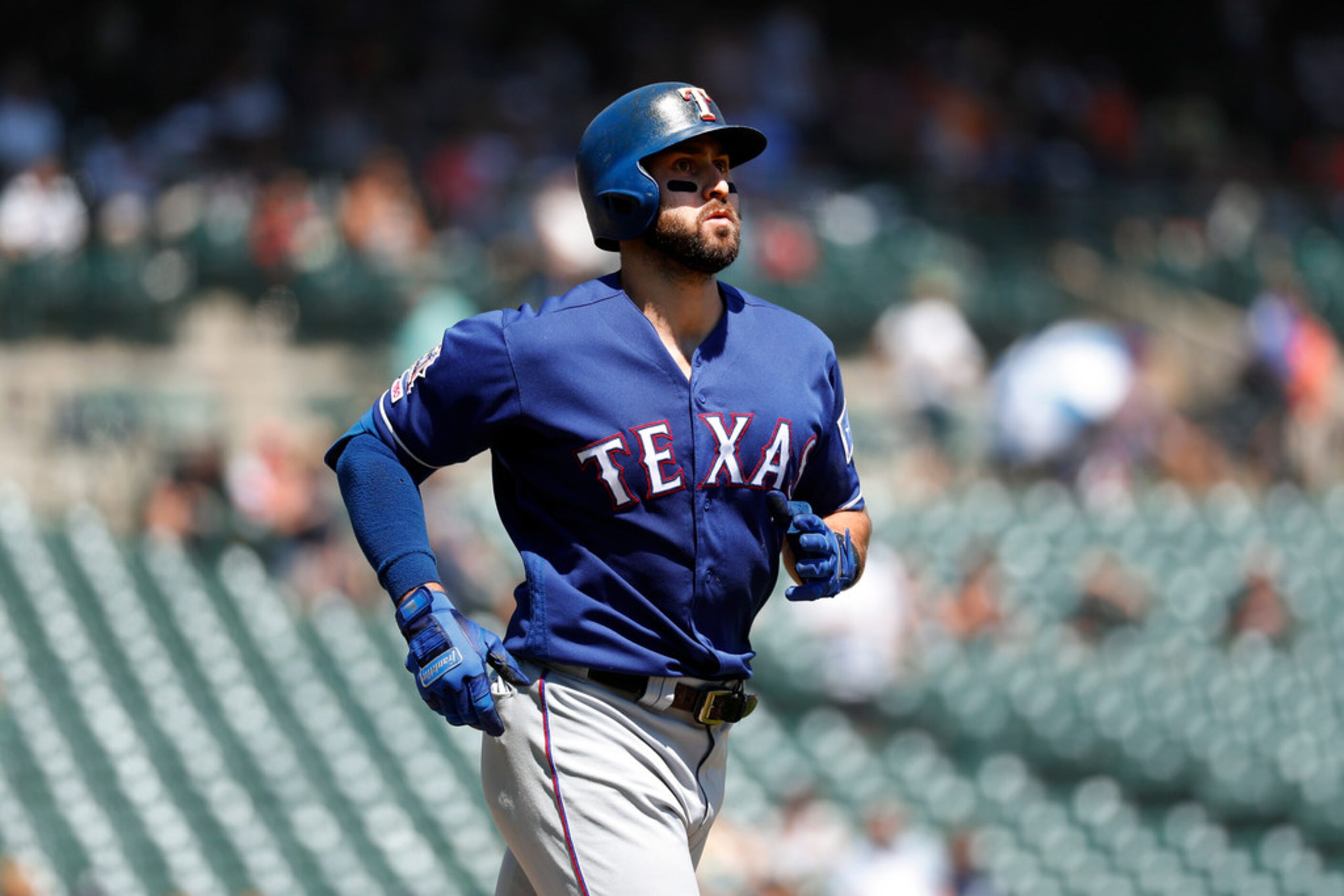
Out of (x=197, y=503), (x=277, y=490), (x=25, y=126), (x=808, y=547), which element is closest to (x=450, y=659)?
(x=808, y=547)

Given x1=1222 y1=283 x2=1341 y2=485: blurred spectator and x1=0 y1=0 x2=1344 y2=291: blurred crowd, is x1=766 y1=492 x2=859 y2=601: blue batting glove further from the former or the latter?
x1=1222 y1=283 x2=1341 y2=485: blurred spectator

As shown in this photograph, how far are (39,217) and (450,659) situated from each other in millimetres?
7997

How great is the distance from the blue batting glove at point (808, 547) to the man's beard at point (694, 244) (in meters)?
0.38

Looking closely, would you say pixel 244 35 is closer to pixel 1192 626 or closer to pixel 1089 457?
pixel 1089 457

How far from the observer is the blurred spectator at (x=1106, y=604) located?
954cm

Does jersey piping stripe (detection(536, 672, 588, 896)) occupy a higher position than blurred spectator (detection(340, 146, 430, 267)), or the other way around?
blurred spectator (detection(340, 146, 430, 267))

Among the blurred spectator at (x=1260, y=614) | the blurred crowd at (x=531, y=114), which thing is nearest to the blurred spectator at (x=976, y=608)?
the blurred spectator at (x=1260, y=614)

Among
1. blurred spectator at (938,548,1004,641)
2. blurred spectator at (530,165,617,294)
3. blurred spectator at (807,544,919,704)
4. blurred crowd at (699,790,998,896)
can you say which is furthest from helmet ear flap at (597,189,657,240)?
blurred spectator at (938,548,1004,641)

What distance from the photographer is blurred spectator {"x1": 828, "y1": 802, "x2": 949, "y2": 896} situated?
7613 millimetres

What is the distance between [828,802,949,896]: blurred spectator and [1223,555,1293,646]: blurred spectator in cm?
264

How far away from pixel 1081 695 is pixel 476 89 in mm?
5578

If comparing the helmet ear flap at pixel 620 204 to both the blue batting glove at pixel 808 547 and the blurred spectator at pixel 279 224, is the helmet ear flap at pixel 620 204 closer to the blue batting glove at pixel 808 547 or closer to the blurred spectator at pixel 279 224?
the blue batting glove at pixel 808 547

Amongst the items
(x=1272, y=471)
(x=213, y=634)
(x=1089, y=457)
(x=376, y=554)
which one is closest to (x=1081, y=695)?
(x=1089, y=457)

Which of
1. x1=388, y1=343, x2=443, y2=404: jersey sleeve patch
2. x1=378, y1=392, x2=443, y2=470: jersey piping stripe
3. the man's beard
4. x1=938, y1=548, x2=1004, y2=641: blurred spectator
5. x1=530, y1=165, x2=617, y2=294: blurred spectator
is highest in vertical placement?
the man's beard
